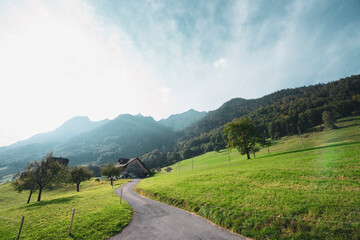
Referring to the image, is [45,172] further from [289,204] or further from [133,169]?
[133,169]

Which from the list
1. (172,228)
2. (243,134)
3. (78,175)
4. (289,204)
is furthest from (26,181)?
(243,134)

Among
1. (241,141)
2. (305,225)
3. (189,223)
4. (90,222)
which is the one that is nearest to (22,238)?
(90,222)

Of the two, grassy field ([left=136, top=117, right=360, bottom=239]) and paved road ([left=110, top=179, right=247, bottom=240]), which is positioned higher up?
grassy field ([left=136, top=117, right=360, bottom=239])

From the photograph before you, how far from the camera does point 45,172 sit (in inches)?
1321

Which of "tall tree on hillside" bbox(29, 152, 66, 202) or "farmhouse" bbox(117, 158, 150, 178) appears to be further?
"farmhouse" bbox(117, 158, 150, 178)

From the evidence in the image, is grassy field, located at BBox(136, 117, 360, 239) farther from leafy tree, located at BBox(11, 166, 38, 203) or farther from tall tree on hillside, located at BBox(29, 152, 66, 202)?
leafy tree, located at BBox(11, 166, 38, 203)

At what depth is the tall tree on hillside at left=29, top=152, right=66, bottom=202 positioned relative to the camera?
33.1 metres

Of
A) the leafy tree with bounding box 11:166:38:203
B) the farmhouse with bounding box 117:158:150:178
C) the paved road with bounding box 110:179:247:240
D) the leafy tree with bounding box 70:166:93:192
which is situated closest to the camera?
the paved road with bounding box 110:179:247:240

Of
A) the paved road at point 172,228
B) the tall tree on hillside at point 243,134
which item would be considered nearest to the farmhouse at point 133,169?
the tall tree on hillside at point 243,134

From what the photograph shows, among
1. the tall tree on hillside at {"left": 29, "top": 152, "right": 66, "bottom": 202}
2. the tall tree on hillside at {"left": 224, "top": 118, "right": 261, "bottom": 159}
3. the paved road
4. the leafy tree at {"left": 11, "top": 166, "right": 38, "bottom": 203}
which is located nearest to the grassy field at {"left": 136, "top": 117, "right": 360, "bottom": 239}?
the paved road

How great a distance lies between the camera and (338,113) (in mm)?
116188

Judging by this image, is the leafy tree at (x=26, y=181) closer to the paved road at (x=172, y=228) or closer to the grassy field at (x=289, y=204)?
the paved road at (x=172, y=228)

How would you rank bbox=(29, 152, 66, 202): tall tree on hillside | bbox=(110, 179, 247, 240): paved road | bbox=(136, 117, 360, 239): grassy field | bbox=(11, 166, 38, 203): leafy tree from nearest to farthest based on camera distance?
bbox=(136, 117, 360, 239): grassy field
bbox=(110, 179, 247, 240): paved road
bbox=(11, 166, 38, 203): leafy tree
bbox=(29, 152, 66, 202): tall tree on hillside

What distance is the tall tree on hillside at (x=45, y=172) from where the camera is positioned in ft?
109
